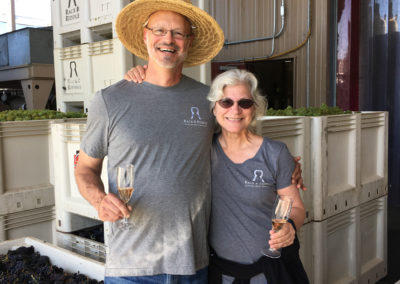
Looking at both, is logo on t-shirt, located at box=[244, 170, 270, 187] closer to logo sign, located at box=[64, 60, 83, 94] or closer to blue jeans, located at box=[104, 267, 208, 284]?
blue jeans, located at box=[104, 267, 208, 284]

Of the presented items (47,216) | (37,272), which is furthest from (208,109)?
(47,216)

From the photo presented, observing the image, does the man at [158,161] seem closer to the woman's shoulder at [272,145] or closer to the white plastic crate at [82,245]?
the woman's shoulder at [272,145]

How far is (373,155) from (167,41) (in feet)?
9.27

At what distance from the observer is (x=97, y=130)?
179cm

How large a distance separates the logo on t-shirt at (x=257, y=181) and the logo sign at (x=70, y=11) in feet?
9.76

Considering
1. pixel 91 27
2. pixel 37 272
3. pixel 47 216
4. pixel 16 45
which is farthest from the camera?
pixel 16 45

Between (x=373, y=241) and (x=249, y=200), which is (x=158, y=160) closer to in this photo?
(x=249, y=200)

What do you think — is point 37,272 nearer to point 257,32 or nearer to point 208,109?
point 208,109

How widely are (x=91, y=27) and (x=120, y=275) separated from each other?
2824 millimetres

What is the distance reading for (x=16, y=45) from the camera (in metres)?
6.58

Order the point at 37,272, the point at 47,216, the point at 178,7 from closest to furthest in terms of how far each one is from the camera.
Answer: the point at 178,7 → the point at 37,272 → the point at 47,216

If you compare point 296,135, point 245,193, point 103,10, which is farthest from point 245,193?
point 103,10

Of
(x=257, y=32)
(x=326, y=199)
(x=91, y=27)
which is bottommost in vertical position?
(x=326, y=199)

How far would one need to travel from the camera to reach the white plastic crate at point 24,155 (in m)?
3.31
